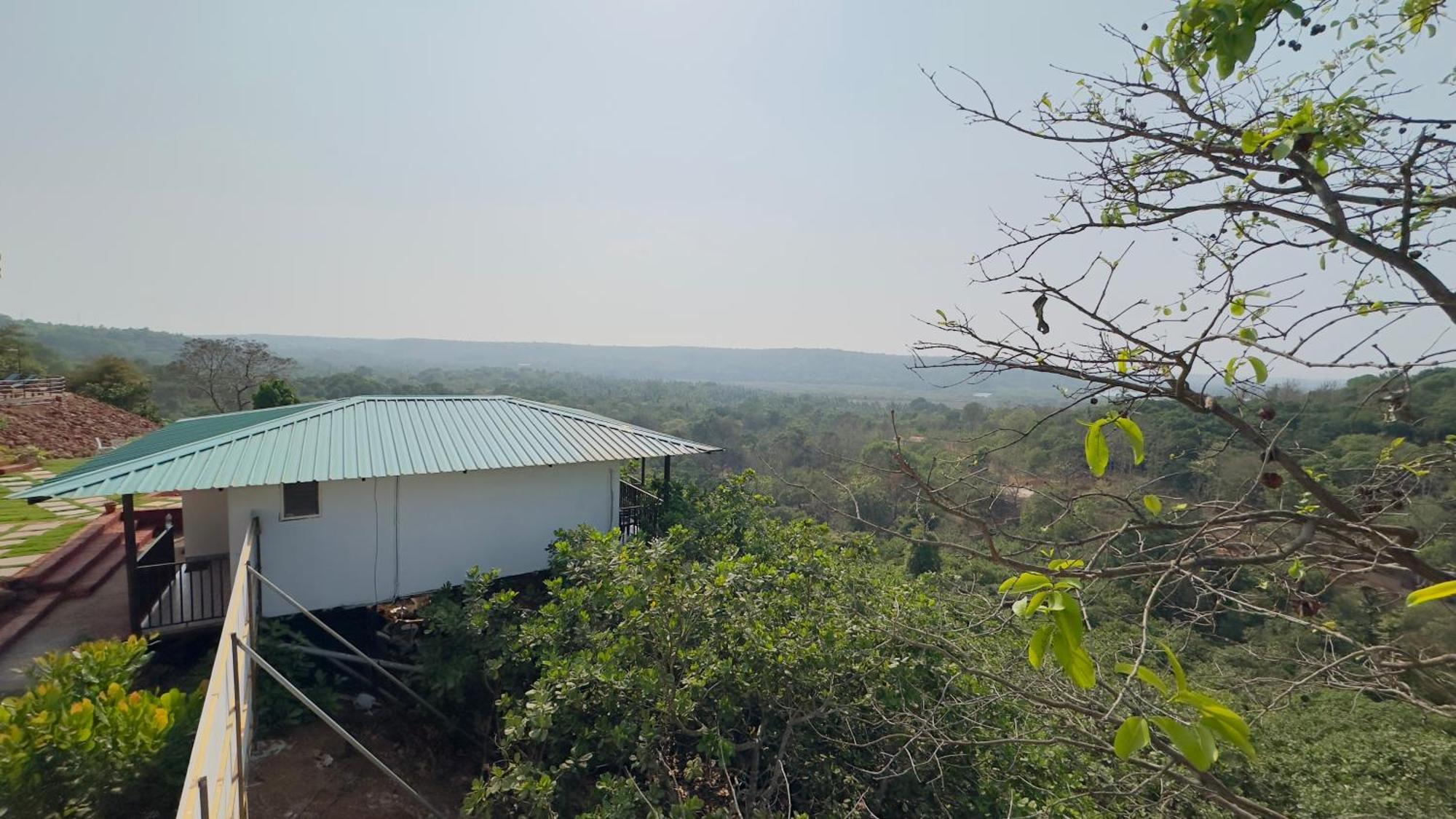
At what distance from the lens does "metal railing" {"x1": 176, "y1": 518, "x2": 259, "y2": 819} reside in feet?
7.93

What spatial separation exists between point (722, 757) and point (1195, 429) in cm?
456

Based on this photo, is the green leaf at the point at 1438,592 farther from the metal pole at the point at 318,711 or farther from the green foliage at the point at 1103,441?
the metal pole at the point at 318,711

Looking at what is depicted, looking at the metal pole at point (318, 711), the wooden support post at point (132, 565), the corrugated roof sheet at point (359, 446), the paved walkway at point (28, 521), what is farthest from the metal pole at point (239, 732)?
the paved walkway at point (28, 521)

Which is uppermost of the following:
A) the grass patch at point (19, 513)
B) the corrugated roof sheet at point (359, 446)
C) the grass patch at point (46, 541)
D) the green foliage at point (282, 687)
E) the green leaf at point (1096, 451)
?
the green leaf at point (1096, 451)

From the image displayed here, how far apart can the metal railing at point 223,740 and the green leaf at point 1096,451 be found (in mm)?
3122

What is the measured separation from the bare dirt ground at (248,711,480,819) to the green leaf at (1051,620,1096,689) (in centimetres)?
706

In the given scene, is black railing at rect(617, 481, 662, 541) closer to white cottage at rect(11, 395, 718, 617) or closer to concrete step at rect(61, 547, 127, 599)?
white cottage at rect(11, 395, 718, 617)

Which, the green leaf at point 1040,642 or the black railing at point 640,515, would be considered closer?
the green leaf at point 1040,642

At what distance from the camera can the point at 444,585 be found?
857 centimetres

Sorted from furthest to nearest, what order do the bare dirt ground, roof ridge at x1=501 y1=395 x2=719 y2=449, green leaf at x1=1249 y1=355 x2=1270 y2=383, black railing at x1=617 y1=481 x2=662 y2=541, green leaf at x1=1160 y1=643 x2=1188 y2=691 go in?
1. roof ridge at x1=501 y1=395 x2=719 y2=449
2. black railing at x1=617 y1=481 x2=662 y2=541
3. the bare dirt ground
4. green leaf at x1=1249 y1=355 x2=1270 y2=383
5. green leaf at x1=1160 y1=643 x2=1188 y2=691

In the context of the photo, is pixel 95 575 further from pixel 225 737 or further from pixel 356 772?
pixel 225 737

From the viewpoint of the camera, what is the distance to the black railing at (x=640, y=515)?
1064 cm

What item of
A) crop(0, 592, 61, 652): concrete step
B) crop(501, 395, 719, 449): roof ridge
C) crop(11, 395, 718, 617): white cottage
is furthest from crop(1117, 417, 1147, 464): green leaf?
crop(0, 592, 61, 652): concrete step

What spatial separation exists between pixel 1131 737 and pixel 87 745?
19.2 ft
